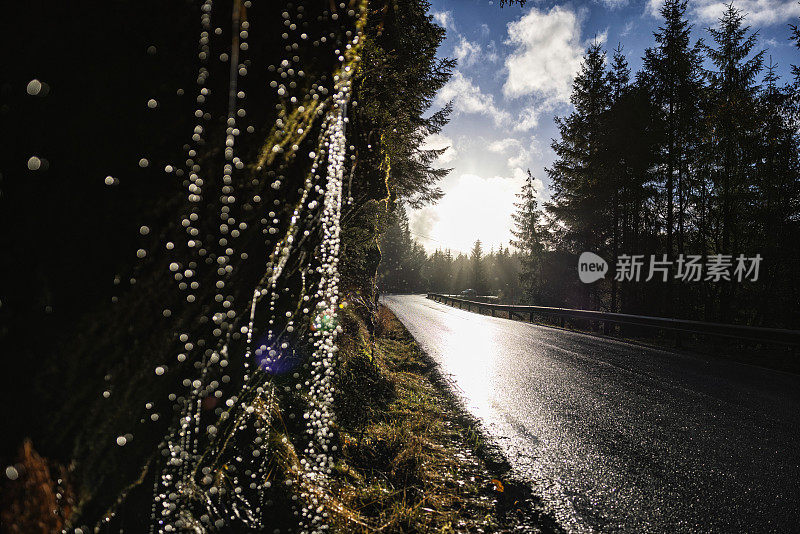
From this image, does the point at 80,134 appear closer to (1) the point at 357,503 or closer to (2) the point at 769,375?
(1) the point at 357,503

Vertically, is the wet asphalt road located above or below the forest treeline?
below

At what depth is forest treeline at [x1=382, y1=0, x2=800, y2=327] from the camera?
1623cm

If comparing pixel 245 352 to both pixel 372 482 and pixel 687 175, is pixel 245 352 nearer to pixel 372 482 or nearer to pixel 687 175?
pixel 372 482

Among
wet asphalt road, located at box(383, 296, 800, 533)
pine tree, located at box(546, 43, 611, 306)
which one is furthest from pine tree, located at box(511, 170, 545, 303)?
wet asphalt road, located at box(383, 296, 800, 533)

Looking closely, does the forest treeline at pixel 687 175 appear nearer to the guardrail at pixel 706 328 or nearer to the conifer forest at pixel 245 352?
the guardrail at pixel 706 328

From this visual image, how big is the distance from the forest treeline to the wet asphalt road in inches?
563

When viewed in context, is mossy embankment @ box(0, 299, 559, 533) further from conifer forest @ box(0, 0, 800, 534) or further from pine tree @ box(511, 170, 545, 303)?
pine tree @ box(511, 170, 545, 303)

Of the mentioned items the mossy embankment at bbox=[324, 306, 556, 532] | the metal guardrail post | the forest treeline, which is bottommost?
the mossy embankment at bbox=[324, 306, 556, 532]

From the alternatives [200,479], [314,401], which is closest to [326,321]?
[314,401]

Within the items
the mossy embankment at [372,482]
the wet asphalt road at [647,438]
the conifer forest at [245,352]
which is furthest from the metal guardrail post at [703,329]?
the mossy embankment at [372,482]

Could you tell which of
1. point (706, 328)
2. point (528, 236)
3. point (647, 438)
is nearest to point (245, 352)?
point (647, 438)

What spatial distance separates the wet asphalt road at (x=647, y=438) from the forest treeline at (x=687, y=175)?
14.3m

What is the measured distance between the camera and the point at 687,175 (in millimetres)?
18578

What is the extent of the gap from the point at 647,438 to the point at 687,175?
20795 mm
